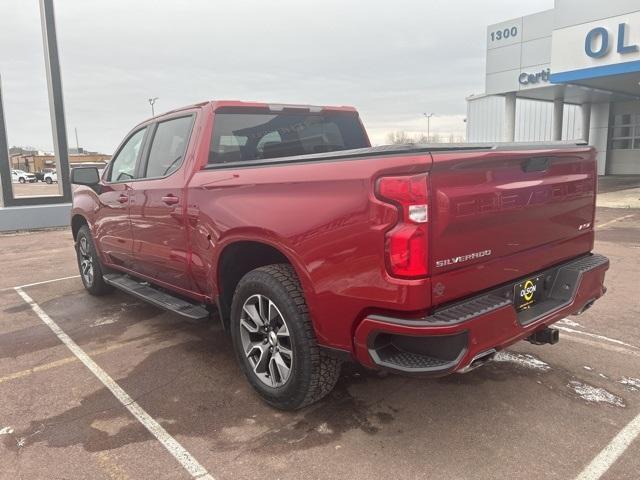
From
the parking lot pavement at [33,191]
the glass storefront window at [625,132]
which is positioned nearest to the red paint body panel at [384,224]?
the parking lot pavement at [33,191]

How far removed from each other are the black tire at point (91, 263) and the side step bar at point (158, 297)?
45 cm

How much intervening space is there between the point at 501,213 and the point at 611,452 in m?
1.39

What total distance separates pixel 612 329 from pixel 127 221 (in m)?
4.45

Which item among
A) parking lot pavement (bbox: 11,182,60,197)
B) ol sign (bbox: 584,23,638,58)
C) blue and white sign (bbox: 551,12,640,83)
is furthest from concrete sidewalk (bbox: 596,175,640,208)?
parking lot pavement (bbox: 11,182,60,197)

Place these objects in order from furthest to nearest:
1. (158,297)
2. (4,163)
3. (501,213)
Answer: (4,163) < (158,297) < (501,213)

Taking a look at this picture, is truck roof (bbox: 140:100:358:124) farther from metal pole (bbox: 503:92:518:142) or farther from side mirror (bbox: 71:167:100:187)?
metal pole (bbox: 503:92:518:142)

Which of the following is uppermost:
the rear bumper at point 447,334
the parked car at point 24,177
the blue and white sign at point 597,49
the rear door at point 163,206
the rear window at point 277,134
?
the blue and white sign at point 597,49

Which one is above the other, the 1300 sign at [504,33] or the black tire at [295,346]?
the 1300 sign at [504,33]

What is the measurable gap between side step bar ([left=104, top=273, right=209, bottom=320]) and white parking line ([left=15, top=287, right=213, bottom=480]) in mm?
644

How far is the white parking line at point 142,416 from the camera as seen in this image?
8.66 ft

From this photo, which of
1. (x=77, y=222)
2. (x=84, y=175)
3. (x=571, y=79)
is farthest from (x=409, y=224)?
(x=571, y=79)

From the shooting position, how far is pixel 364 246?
2.44m

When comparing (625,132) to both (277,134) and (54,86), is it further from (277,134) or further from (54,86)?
(277,134)

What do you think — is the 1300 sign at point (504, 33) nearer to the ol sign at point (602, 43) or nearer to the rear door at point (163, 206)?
the ol sign at point (602, 43)
